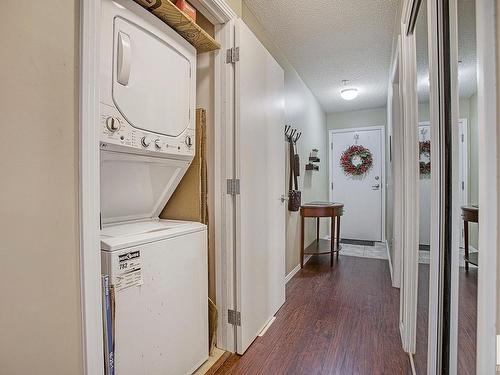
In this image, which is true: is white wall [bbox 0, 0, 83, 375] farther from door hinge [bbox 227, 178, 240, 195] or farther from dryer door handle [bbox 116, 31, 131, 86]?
door hinge [bbox 227, 178, 240, 195]

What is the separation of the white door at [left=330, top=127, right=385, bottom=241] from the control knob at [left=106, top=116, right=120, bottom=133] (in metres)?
4.69

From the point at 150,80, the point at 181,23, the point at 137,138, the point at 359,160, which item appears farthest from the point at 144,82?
the point at 359,160

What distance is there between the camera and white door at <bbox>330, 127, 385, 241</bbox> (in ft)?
16.2

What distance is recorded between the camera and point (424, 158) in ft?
4.43

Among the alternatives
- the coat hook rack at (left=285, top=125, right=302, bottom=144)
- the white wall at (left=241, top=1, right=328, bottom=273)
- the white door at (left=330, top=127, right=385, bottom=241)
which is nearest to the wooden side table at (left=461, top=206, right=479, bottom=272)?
the white wall at (left=241, top=1, right=328, bottom=273)

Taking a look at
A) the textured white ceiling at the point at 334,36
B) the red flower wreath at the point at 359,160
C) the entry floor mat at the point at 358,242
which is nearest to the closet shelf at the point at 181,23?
the textured white ceiling at the point at 334,36

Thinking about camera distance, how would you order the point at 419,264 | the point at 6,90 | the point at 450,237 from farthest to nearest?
the point at 419,264
the point at 450,237
the point at 6,90

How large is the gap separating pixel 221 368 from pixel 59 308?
113 cm

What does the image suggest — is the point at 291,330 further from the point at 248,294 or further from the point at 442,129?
the point at 442,129

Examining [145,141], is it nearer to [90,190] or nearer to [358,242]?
[90,190]

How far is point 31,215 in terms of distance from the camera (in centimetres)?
76

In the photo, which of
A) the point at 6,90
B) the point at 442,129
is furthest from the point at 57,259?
the point at 442,129

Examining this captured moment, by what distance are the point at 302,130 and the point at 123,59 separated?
287 cm

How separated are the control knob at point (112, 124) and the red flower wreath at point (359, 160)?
4683mm
